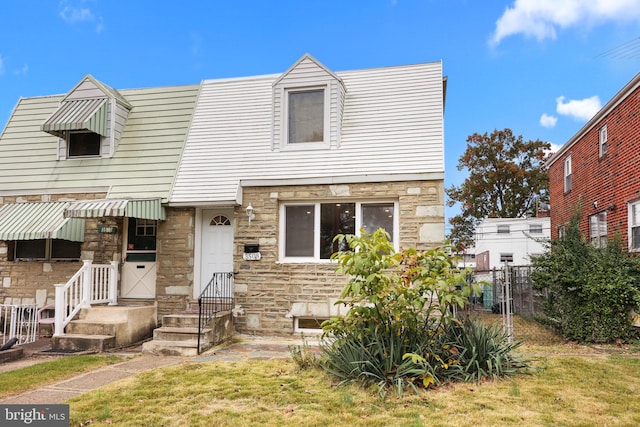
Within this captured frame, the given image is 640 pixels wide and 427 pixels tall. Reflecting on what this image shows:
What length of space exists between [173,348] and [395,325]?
172 inches

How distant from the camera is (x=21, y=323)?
31.8 ft

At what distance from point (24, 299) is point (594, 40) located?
661 inches

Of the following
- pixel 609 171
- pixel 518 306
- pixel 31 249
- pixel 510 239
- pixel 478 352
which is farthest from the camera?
pixel 510 239

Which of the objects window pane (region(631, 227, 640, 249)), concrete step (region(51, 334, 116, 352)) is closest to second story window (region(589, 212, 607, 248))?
window pane (region(631, 227, 640, 249))

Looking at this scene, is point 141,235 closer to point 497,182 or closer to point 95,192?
point 95,192

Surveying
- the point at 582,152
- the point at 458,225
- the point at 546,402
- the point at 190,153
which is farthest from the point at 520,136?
the point at 546,402

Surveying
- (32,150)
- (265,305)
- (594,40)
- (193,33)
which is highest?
(193,33)

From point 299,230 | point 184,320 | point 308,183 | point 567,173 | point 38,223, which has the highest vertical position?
point 567,173

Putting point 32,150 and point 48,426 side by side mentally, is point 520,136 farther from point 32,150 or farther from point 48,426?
point 48,426

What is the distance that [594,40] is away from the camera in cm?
1350

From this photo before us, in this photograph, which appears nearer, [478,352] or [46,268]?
[478,352]

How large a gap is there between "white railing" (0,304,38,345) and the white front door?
141 inches

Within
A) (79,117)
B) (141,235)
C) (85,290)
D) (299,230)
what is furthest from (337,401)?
(79,117)

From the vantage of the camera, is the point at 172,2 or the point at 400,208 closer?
the point at 400,208
